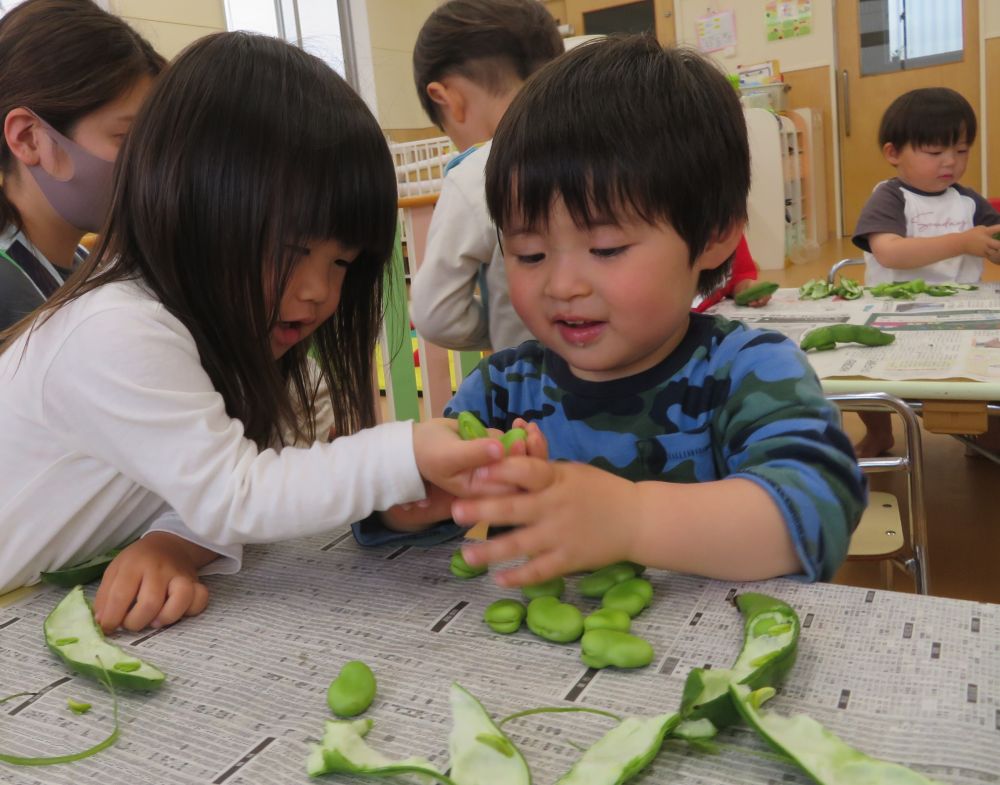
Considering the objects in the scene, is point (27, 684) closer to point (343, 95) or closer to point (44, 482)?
point (44, 482)

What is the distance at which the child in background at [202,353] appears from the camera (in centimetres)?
65

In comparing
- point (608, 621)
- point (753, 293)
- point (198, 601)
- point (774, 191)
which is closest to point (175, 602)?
point (198, 601)

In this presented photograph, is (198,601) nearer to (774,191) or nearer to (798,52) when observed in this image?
(774,191)

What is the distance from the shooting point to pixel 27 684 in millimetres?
549

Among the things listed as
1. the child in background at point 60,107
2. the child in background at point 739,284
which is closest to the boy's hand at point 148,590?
the child in background at point 60,107

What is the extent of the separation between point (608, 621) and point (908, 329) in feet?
4.37

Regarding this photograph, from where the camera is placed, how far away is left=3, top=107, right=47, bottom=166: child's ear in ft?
3.98

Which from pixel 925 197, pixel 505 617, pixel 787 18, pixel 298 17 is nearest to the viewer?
pixel 505 617

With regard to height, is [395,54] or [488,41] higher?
[395,54]

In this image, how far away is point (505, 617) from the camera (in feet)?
1.84

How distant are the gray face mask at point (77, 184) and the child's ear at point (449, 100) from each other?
669 mm

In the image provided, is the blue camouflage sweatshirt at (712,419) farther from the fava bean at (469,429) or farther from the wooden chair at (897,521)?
the wooden chair at (897,521)

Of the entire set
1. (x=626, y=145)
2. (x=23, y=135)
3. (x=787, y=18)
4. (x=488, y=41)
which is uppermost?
(x=787, y=18)

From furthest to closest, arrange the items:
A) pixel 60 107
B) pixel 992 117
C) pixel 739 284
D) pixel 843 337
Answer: pixel 992 117 → pixel 739 284 → pixel 843 337 → pixel 60 107
